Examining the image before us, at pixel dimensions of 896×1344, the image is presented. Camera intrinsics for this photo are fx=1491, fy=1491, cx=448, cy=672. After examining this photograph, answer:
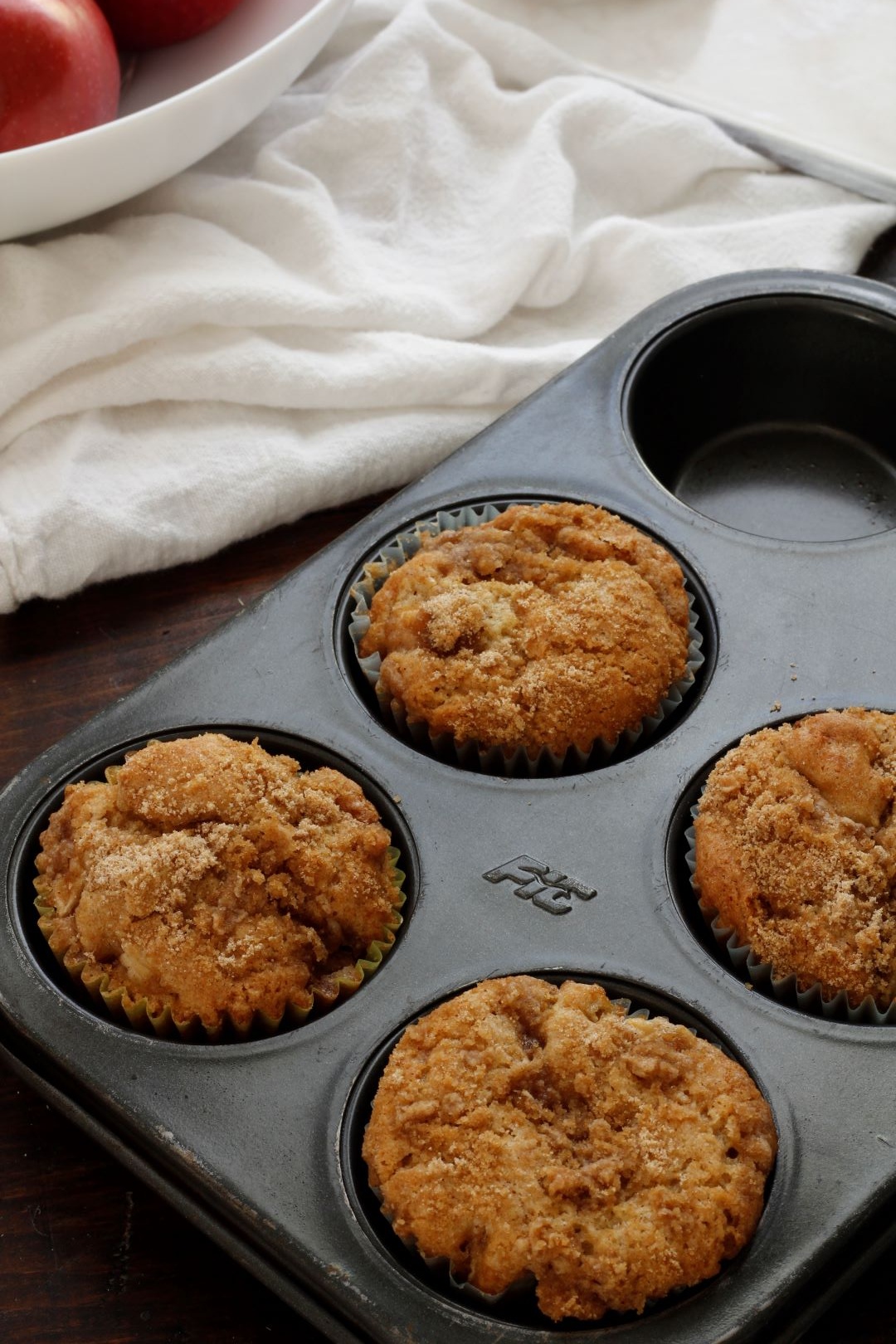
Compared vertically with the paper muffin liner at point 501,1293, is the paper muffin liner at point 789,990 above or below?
above

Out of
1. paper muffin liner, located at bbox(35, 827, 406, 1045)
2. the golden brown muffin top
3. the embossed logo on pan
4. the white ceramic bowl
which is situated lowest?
paper muffin liner, located at bbox(35, 827, 406, 1045)

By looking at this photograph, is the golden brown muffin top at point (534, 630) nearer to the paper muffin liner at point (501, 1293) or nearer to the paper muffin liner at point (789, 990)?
the paper muffin liner at point (789, 990)

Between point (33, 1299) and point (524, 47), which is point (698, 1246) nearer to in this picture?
point (33, 1299)

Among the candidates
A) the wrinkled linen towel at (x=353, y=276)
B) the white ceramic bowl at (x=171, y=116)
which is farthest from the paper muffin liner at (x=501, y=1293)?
the white ceramic bowl at (x=171, y=116)

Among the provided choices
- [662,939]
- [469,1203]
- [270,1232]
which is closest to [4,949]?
[270,1232]

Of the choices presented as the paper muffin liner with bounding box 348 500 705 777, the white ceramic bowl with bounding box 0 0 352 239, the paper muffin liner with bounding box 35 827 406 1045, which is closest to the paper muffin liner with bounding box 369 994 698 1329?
the paper muffin liner with bounding box 35 827 406 1045

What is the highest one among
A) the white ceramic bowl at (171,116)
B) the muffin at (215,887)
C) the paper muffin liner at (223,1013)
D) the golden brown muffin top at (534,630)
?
the white ceramic bowl at (171,116)

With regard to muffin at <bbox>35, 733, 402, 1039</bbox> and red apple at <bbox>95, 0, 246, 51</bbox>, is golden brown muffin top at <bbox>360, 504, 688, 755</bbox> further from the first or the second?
red apple at <bbox>95, 0, 246, 51</bbox>
